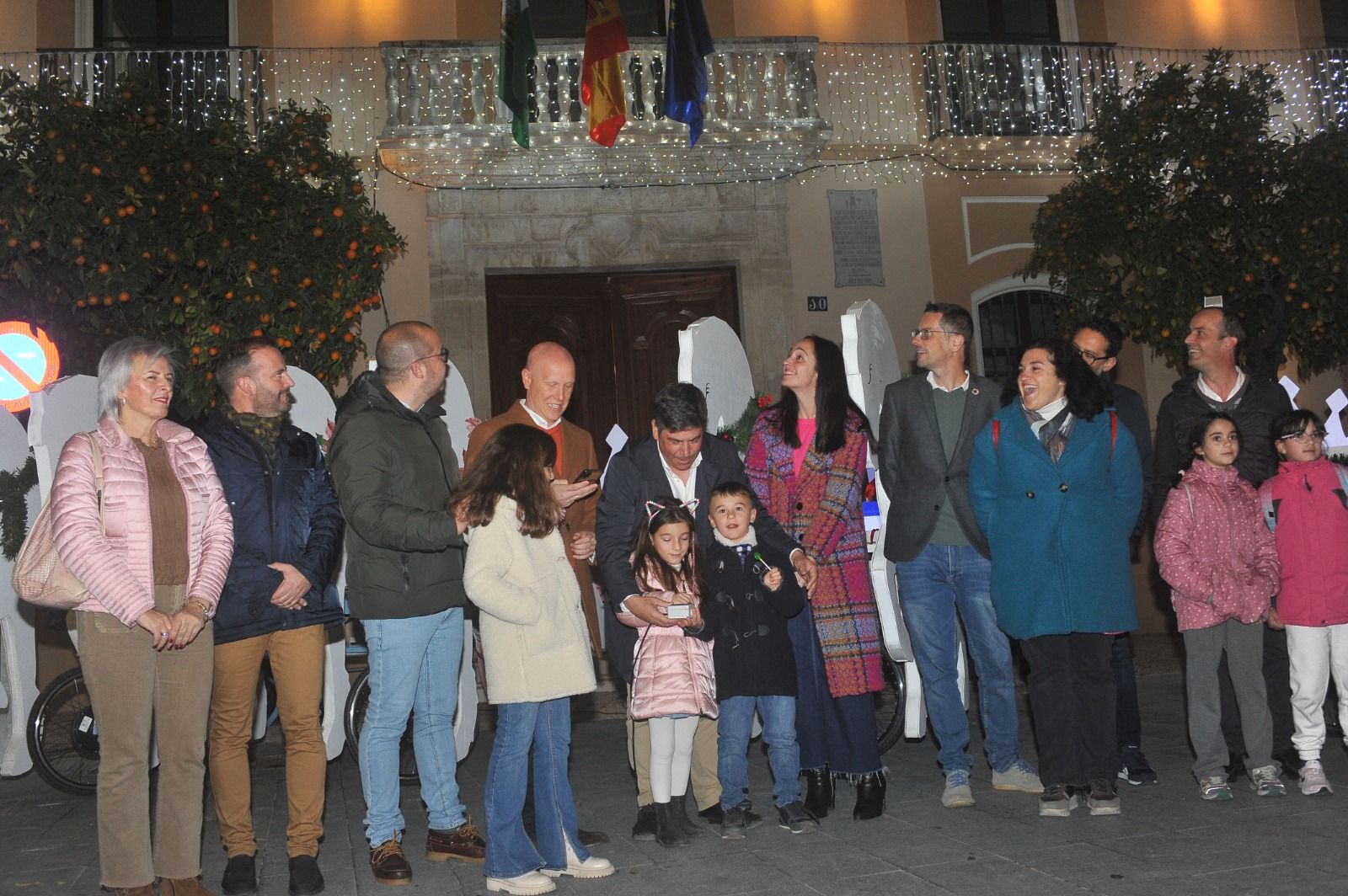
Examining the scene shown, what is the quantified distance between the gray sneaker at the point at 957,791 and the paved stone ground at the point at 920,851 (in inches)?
2.1

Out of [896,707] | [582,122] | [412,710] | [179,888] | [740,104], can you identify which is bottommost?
[179,888]

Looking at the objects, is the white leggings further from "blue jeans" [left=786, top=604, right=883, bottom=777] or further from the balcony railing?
the balcony railing

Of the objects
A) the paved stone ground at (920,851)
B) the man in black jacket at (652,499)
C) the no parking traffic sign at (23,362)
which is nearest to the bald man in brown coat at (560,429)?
the man in black jacket at (652,499)

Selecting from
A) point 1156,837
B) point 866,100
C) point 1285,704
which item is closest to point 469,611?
point 1156,837

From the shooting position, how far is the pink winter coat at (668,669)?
15.8 ft

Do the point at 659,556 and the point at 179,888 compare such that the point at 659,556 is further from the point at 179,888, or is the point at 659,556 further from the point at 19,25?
the point at 19,25

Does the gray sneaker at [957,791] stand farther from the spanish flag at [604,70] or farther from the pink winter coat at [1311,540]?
the spanish flag at [604,70]

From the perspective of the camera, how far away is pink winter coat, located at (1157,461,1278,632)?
17.5 feet

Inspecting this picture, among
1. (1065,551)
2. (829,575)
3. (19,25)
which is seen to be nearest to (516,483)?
(829,575)

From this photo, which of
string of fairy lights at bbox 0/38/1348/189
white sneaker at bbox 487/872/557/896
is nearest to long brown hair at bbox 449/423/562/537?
white sneaker at bbox 487/872/557/896

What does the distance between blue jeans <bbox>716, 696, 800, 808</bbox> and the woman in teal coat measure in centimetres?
A: 93

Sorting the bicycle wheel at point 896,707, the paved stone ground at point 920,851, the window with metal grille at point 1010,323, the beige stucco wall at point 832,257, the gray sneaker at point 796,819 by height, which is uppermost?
the beige stucco wall at point 832,257

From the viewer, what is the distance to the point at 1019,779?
5.43 m

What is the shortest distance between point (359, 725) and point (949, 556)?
327cm
